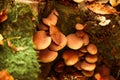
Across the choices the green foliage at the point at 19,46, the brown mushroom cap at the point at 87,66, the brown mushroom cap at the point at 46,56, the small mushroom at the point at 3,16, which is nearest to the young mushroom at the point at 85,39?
the brown mushroom cap at the point at 87,66

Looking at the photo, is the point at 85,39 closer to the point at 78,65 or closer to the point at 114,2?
the point at 78,65

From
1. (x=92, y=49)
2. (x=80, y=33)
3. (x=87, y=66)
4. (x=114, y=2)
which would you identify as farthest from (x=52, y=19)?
(x=114, y=2)

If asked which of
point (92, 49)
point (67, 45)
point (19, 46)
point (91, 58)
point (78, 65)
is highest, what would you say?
point (19, 46)

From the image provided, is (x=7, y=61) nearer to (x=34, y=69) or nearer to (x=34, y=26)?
(x=34, y=69)

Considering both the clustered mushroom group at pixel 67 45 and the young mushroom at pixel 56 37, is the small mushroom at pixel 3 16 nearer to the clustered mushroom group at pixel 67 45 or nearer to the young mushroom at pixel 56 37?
the clustered mushroom group at pixel 67 45

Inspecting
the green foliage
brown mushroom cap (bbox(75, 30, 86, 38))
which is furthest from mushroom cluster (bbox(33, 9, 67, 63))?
brown mushroom cap (bbox(75, 30, 86, 38))

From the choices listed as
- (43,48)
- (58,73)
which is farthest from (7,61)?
(58,73)
